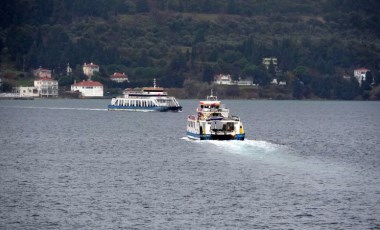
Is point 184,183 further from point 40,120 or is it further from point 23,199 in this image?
point 40,120

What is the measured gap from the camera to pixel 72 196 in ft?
244

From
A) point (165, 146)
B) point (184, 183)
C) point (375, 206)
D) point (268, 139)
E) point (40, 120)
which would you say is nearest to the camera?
point (375, 206)

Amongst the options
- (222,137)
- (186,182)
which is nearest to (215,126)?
(222,137)

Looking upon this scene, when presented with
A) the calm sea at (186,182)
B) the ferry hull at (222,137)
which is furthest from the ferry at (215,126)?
the calm sea at (186,182)

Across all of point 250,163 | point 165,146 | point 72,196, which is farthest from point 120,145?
point 72,196

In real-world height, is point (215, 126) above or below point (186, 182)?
above

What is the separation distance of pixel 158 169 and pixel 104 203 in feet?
64.7

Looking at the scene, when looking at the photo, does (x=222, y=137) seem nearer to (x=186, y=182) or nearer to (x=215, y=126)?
(x=215, y=126)

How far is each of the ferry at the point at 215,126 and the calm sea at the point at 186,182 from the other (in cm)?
127

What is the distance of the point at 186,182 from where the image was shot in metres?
82.1

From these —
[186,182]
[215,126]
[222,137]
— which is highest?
[215,126]

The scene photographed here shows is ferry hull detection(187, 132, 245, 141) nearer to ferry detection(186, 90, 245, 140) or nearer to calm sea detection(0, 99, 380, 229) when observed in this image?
ferry detection(186, 90, 245, 140)

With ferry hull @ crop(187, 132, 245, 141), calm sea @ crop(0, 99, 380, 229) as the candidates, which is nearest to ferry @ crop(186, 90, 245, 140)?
ferry hull @ crop(187, 132, 245, 141)

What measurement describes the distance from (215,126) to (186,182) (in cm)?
3801
